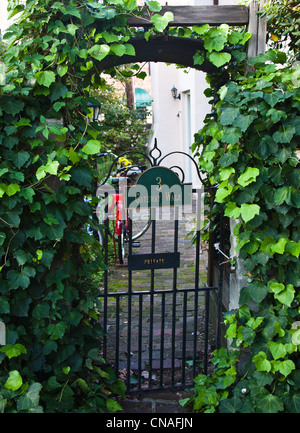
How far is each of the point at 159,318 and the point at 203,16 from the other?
2.88 metres

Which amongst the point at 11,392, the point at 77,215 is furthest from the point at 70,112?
the point at 11,392

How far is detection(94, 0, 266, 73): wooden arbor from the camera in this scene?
2.64m

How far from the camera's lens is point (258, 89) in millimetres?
2471

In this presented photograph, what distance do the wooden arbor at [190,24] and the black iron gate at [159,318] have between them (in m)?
0.63

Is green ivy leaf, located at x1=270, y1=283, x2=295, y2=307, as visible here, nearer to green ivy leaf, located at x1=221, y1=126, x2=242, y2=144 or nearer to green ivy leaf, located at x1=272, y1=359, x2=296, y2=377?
green ivy leaf, located at x1=272, y1=359, x2=296, y2=377

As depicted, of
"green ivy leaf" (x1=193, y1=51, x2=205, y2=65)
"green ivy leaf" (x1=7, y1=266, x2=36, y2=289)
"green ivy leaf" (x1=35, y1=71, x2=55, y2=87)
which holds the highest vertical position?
"green ivy leaf" (x1=193, y1=51, x2=205, y2=65)

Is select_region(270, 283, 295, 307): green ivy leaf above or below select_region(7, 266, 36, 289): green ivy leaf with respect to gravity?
below

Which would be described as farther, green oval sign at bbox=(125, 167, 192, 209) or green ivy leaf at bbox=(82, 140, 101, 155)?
green oval sign at bbox=(125, 167, 192, 209)

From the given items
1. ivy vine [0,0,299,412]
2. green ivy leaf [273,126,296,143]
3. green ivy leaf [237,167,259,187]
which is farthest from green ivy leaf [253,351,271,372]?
green ivy leaf [273,126,296,143]

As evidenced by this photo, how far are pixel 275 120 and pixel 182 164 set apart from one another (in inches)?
353

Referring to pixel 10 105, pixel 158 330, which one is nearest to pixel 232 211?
pixel 10 105

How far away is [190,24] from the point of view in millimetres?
2660

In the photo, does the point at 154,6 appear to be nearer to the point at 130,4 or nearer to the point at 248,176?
the point at 130,4
